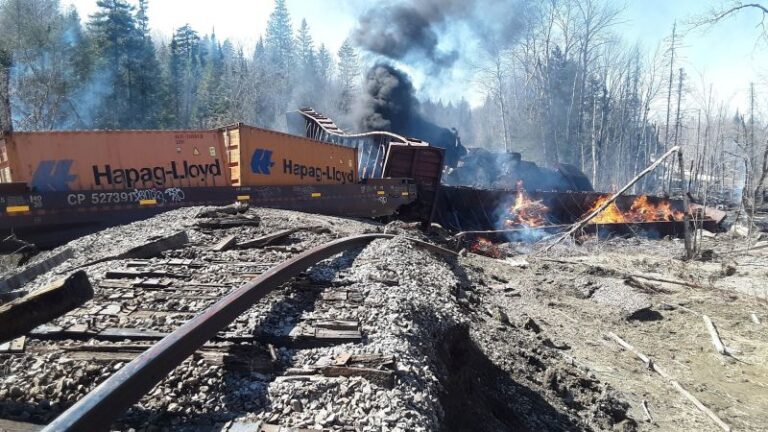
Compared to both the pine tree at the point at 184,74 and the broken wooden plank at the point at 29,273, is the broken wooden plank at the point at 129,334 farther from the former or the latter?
the pine tree at the point at 184,74

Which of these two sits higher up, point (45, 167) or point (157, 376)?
point (45, 167)

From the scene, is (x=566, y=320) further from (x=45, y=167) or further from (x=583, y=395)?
(x=45, y=167)

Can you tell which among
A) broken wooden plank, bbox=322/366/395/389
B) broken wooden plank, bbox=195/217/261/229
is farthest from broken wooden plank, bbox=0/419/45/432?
broken wooden plank, bbox=195/217/261/229

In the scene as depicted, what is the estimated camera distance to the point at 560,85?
55.7 meters

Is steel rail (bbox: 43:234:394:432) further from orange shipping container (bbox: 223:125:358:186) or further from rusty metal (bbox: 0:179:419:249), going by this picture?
orange shipping container (bbox: 223:125:358:186)

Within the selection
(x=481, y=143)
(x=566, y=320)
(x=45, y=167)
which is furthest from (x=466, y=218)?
(x=481, y=143)

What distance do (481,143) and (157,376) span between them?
270 feet

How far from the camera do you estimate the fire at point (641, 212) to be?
862 inches

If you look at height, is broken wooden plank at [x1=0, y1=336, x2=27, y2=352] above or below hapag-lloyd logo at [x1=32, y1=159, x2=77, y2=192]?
below

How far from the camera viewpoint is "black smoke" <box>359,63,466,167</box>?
1184 inches

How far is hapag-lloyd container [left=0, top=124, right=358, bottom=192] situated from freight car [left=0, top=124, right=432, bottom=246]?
23mm

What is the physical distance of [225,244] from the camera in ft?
22.5

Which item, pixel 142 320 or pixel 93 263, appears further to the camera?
pixel 93 263

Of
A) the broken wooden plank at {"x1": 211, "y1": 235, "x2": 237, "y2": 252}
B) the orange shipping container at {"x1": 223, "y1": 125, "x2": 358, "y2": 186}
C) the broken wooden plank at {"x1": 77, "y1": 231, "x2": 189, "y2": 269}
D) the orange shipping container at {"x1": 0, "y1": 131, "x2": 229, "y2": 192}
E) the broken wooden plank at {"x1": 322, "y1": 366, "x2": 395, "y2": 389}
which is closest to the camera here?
the broken wooden plank at {"x1": 322, "y1": 366, "x2": 395, "y2": 389}
